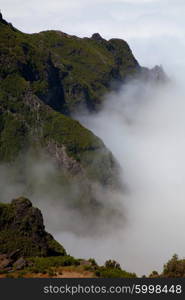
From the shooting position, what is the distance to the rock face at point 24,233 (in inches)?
5108

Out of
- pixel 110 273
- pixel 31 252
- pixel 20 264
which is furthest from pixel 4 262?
pixel 110 273

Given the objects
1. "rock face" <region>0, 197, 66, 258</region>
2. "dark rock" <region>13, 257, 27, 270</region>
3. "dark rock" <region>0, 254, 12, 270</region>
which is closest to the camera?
"dark rock" <region>13, 257, 27, 270</region>

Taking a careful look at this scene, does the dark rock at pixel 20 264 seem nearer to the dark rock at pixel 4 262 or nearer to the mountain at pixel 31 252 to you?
the mountain at pixel 31 252

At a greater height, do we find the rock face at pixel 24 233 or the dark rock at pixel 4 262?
the rock face at pixel 24 233

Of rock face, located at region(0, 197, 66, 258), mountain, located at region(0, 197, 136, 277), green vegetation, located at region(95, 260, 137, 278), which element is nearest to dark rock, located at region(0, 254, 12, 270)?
mountain, located at region(0, 197, 136, 277)

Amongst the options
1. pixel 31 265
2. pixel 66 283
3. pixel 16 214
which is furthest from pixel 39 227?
pixel 66 283

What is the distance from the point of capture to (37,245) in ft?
425

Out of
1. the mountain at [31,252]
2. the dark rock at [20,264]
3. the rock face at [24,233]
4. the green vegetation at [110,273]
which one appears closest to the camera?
the green vegetation at [110,273]

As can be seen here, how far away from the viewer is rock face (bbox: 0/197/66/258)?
130 meters

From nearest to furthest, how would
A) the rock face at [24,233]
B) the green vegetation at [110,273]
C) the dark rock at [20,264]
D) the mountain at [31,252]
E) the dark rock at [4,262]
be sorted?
the green vegetation at [110,273] < the mountain at [31,252] < the dark rock at [20,264] < the dark rock at [4,262] < the rock face at [24,233]

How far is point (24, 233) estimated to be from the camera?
135125mm

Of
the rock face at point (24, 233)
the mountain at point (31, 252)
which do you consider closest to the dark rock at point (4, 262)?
the mountain at point (31, 252)

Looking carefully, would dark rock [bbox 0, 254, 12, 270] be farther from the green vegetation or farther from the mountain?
the green vegetation

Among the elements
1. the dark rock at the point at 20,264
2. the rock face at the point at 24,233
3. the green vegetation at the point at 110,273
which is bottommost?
the green vegetation at the point at 110,273
